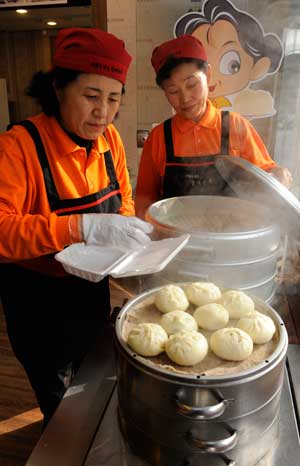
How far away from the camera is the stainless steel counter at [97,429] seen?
2.71 ft

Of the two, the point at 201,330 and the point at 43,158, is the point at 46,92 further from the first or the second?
the point at 201,330

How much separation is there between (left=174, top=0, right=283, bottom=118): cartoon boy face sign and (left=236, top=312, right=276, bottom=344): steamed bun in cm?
223

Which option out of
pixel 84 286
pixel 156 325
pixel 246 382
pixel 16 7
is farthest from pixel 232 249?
pixel 16 7

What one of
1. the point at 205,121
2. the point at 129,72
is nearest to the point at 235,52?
the point at 129,72

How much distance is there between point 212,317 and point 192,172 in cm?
119

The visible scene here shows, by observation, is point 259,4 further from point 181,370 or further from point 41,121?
point 181,370

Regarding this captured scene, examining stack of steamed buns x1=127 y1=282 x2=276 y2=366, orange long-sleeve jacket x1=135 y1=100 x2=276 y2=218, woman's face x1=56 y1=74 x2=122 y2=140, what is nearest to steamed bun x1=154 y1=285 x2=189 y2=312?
stack of steamed buns x1=127 y1=282 x2=276 y2=366

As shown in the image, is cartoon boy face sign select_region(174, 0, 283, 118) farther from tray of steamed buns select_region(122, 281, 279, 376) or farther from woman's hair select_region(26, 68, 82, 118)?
tray of steamed buns select_region(122, 281, 279, 376)

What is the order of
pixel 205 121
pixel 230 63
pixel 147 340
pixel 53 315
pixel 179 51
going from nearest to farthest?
pixel 147 340, pixel 53 315, pixel 179 51, pixel 205 121, pixel 230 63

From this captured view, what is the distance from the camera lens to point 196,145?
6.48 ft

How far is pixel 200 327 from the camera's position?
94 cm

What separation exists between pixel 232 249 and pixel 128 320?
0.36 m

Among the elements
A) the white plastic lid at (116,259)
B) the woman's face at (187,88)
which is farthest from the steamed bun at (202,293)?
the woman's face at (187,88)

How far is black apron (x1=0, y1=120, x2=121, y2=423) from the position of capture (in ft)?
4.92
